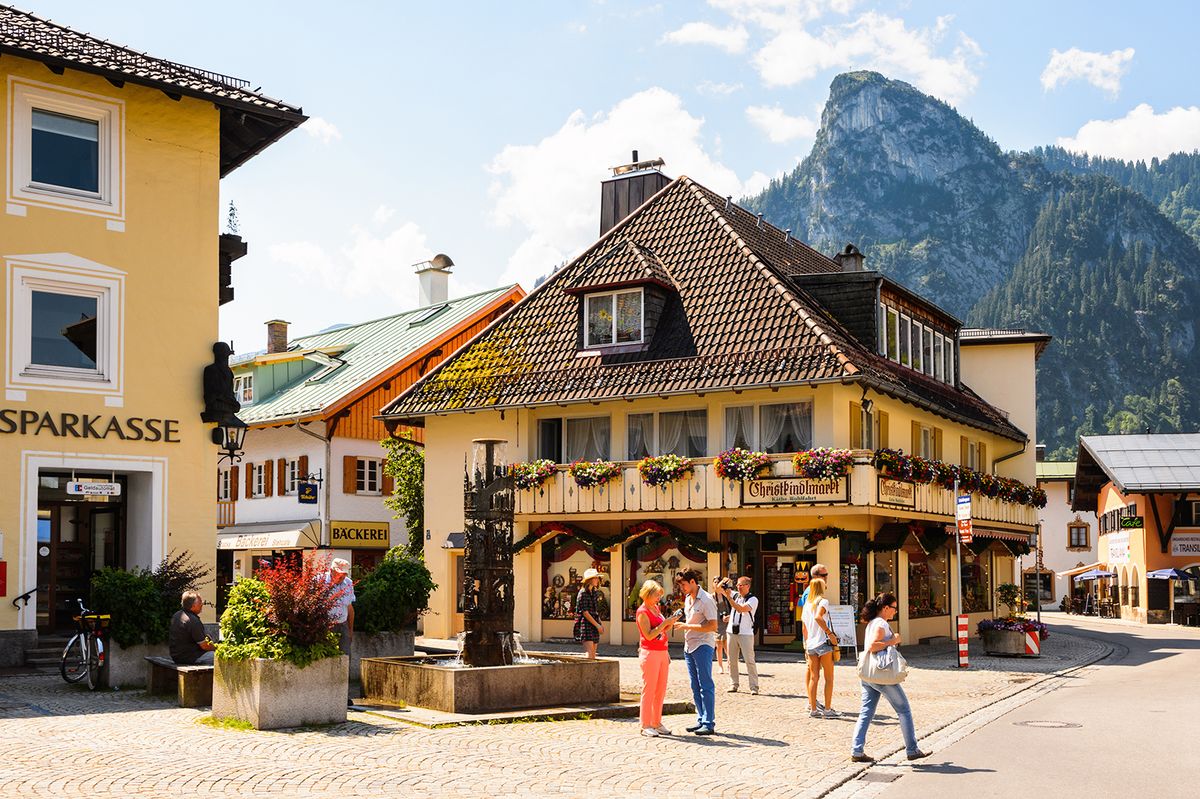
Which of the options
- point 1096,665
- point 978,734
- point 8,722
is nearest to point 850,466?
point 1096,665

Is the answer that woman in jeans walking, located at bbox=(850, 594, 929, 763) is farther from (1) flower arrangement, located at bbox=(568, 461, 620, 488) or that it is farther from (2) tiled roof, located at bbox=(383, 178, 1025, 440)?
(1) flower arrangement, located at bbox=(568, 461, 620, 488)

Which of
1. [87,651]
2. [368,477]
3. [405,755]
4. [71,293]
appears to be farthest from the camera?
[368,477]

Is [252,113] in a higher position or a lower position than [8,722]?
higher

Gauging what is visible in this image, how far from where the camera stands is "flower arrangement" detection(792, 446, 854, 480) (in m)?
28.5

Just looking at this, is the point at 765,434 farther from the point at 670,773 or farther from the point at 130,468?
the point at 670,773

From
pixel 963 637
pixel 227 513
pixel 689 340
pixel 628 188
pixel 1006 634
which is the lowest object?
pixel 1006 634

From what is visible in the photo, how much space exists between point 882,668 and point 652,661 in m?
2.59

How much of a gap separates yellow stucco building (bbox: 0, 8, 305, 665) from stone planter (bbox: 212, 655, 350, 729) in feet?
27.5

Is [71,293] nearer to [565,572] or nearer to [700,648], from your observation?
[700,648]

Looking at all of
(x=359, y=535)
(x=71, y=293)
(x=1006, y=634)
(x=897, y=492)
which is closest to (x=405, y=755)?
(x=71, y=293)

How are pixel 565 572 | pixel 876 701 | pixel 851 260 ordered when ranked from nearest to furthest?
pixel 876 701 → pixel 565 572 → pixel 851 260

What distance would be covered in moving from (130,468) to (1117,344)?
179 metres

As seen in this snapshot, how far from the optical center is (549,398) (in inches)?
1282

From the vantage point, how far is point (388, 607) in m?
21.1
